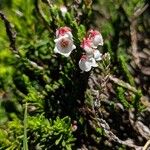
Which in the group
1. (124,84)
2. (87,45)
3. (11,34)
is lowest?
(124,84)

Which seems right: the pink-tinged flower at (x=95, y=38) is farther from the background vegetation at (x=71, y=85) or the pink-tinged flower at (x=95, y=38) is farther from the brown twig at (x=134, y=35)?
the brown twig at (x=134, y=35)

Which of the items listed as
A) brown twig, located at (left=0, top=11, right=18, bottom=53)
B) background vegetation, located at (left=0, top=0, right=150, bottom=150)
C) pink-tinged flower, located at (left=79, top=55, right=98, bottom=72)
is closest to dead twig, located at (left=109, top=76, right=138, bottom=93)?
background vegetation, located at (left=0, top=0, right=150, bottom=150)

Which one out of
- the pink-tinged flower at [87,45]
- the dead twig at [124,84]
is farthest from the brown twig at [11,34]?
the dead twig at [124,84]

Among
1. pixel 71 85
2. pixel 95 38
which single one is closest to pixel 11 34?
pixel 71 85

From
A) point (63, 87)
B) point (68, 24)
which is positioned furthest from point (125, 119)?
point (68, 24)

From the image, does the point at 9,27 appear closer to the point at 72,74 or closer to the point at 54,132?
the point at 72,74

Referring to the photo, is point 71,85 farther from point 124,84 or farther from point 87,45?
point 87,45

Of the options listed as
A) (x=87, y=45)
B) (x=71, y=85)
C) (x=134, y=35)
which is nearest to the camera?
(x=87, y=45)
